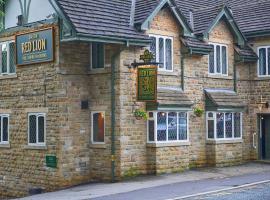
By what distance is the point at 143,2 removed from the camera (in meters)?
22.2

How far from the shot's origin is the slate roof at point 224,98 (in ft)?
77.1

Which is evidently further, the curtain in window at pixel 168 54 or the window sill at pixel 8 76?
the window sill at pixel 8 76

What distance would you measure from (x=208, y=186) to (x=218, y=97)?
6.36 m

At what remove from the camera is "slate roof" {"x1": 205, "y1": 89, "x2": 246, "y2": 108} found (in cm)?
2349

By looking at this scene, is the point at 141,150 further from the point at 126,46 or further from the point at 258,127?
the point at 258,127

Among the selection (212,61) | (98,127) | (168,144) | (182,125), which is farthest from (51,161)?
(212,61)

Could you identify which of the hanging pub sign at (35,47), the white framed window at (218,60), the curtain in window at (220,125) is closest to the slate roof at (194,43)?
the white framed window at (218,60)

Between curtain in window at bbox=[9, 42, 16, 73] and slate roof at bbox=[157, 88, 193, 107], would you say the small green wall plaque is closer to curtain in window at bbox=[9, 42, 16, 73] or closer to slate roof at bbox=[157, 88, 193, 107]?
curtain in window at bbox=[9, 42, 16, 73]

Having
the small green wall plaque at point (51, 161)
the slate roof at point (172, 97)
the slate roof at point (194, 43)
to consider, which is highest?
the slate roof at point (194, 43)

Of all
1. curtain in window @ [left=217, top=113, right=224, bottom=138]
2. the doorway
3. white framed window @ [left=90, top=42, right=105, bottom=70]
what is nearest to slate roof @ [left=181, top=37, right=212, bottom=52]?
curtain in window @ [left=217, top=113, right=224, bottom=138]

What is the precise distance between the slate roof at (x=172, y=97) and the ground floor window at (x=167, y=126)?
458 mm

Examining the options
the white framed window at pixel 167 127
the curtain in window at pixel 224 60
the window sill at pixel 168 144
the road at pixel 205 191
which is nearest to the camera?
the road at pixel 205 191

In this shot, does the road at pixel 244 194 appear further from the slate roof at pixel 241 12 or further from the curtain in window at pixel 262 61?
the curtain in window at pixel 262 61

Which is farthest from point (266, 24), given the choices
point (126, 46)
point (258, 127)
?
point (126, 46)
